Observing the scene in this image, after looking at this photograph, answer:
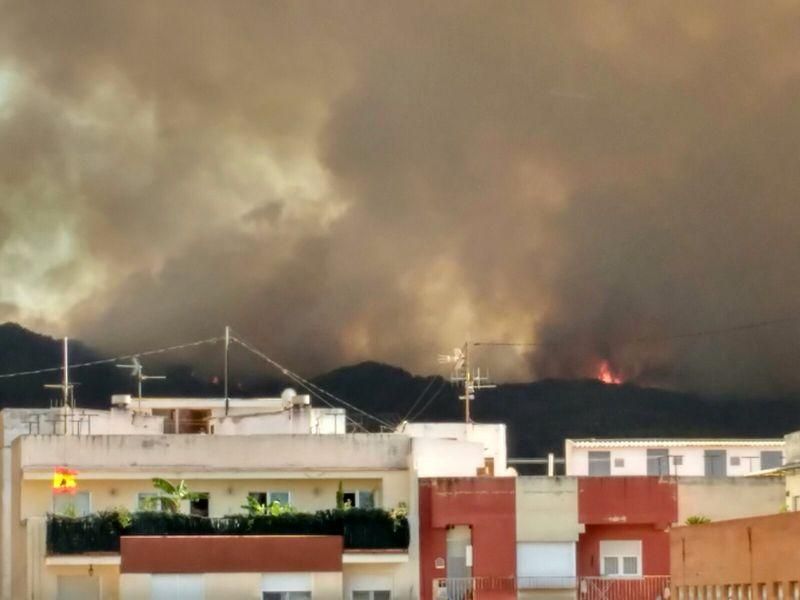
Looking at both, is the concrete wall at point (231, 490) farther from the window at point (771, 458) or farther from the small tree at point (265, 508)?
the window at point (771, 458)

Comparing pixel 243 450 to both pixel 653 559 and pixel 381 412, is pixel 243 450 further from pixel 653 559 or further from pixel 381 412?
pixel 381 412

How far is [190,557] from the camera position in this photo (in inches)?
2611

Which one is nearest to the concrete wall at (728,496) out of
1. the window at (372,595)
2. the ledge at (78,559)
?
the window at (372,595)

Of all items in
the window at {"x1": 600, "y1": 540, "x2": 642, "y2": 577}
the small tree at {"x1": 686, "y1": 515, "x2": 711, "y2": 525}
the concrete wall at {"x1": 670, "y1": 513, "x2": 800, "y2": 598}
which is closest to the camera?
the concrete wall at {"x1": 670, "y1": 513, "x2": 800, "y2": 598}

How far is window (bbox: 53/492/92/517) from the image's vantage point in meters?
68.8

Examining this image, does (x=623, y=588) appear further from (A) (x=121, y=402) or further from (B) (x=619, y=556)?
(A) (x=121, y=402)

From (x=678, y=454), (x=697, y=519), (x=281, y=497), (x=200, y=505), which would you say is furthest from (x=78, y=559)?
(x=678, y=454)

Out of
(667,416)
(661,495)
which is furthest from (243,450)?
(667,416)

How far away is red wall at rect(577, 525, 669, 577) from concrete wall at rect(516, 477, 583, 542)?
1256mm

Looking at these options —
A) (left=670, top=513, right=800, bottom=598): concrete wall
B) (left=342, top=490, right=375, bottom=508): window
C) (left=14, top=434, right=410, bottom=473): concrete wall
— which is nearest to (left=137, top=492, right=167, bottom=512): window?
(left=14, top=434, right=410, bottom=473): concrete wall

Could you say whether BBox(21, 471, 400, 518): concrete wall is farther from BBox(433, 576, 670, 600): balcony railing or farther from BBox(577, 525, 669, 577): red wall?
BBox(577, 525, 669, 577): red wall

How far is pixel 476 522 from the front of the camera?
223 ft

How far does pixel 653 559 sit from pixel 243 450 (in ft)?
44.5

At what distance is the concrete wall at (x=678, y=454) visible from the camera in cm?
9612
